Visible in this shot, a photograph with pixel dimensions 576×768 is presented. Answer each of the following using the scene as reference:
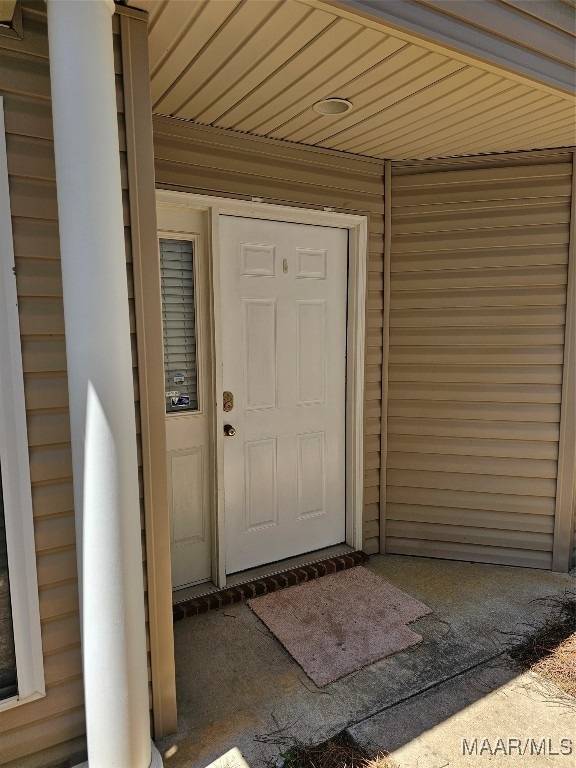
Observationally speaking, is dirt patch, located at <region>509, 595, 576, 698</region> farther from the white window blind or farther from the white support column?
A: the white window blind

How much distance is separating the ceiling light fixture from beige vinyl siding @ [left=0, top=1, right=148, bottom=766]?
0.91m

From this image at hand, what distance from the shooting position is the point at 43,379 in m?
1.56

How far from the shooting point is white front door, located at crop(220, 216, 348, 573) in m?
2.71

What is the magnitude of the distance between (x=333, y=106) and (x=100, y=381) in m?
1.61

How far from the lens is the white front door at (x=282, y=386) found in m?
2.71

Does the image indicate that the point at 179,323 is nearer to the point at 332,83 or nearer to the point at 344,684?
the point at 332,83

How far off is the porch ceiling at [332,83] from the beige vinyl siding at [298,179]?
0.08 meters

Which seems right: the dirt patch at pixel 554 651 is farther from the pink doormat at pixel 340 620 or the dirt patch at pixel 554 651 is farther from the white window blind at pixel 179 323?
the white window blind at pixel 179 323

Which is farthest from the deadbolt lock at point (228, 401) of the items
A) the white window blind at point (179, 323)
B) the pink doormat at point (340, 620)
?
the pink doormat at point (340, 620)

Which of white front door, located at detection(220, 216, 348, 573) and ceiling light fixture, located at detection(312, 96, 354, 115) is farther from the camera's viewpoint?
white front door, located at detection(220, 216, 348, 573)

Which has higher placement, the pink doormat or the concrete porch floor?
the pink doormat

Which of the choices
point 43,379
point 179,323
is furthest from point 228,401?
point 43,379

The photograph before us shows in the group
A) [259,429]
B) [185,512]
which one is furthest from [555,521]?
[185,512]

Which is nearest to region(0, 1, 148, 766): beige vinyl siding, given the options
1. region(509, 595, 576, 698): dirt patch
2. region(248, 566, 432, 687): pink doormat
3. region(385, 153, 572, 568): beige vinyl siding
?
region(248, 566, 432, 687): pink doormat
